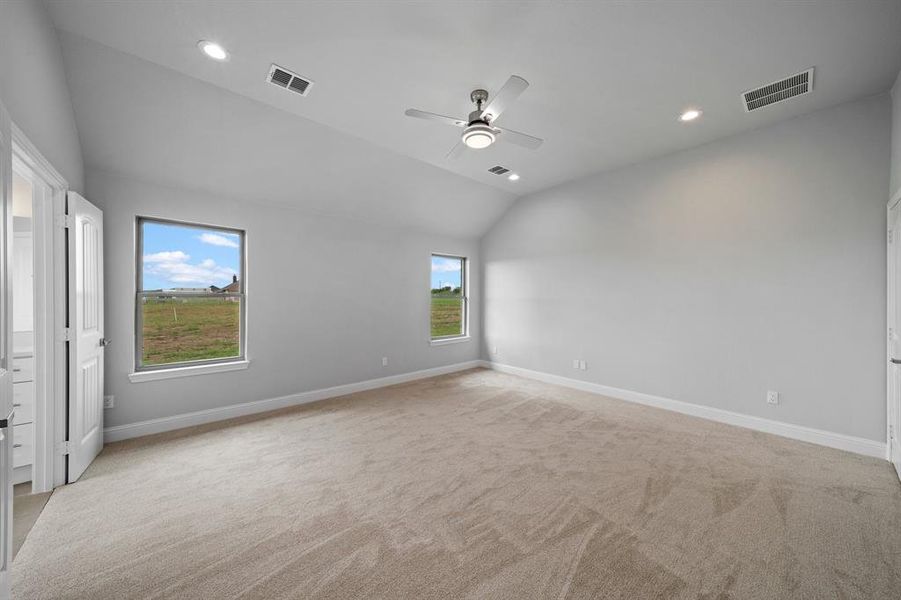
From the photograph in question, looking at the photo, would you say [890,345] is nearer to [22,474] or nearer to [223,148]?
[223,148]

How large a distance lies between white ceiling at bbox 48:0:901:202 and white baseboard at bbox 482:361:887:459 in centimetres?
305

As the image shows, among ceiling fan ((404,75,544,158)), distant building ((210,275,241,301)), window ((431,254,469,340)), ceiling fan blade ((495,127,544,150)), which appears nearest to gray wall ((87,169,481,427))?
distant building ((210,275,241,301))

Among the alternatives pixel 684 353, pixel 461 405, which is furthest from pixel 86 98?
pixel 684 353

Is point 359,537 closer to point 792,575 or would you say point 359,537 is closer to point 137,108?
point 792,575

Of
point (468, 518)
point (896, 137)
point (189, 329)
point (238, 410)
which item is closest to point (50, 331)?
point (189, 329)

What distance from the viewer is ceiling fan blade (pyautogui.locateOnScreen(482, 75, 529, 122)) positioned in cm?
213

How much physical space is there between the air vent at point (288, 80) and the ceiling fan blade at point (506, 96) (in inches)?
58.5

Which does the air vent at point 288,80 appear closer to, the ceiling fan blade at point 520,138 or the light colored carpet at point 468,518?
the ceiling fan blade at point 520,138

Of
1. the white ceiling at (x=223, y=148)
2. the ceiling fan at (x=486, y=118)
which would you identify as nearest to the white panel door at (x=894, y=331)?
the ceiling fan at (x=486, y=118)

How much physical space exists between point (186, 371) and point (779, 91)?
6.14 meters

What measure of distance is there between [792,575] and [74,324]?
15.5ft

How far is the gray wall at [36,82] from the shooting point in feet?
5.65

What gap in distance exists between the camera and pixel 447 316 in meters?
6.34

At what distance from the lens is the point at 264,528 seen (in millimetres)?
2021
